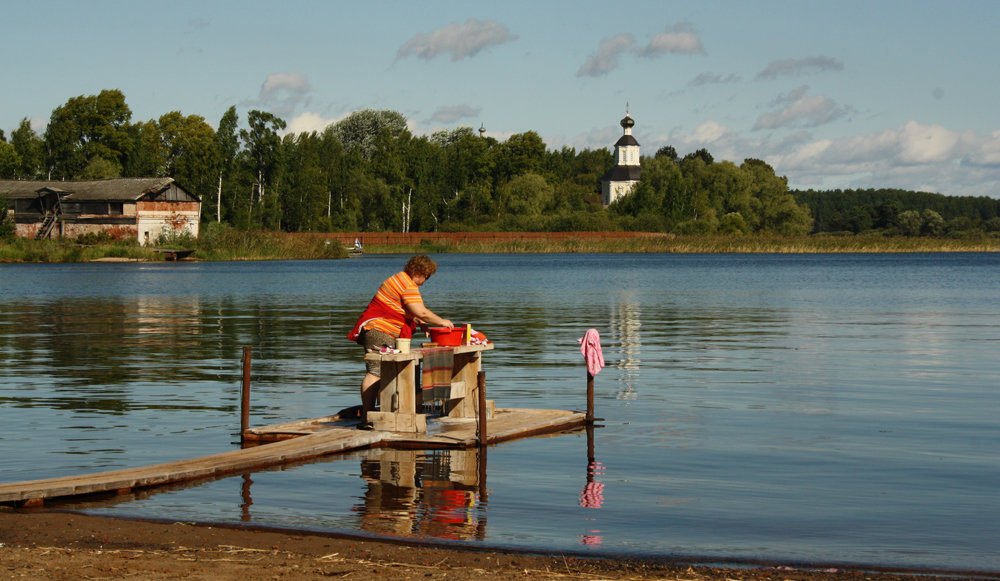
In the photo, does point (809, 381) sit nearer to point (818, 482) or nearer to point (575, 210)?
point (818, 482)

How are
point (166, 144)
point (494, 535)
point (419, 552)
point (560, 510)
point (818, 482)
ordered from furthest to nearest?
1. point (166, 144)
2. point (818, 482)
3. point (560, 510)
4. point (494, 535)
5. point (419, 552)

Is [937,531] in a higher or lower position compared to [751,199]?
lower

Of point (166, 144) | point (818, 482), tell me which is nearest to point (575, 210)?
point (166, 144)

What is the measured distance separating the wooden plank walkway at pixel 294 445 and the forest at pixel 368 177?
105661mm

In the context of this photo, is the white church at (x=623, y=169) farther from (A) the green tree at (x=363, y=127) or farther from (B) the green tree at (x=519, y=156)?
(A) the green tree at (x=363, y=127)

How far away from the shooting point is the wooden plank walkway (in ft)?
35.9

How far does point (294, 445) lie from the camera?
1341 centimetres

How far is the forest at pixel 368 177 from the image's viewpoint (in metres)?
125

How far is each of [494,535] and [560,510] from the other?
1274 mm

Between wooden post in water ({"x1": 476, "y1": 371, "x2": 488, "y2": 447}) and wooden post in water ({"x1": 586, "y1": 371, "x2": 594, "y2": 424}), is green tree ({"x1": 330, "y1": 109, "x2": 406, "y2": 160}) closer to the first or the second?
wooden post in water ({"x1": 586, "y1": 371, "x2": 594, "y2": 424})

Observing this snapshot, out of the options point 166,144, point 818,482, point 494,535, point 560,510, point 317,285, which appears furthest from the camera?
point 166,144

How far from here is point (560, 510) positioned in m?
11.1

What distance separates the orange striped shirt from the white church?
171m

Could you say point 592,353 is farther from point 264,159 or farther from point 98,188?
point 264,159
